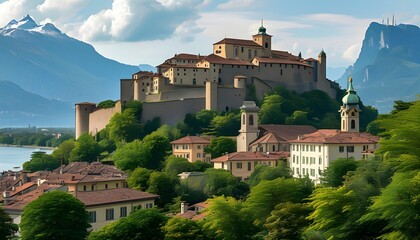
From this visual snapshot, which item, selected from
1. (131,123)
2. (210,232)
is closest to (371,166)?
(210,232)

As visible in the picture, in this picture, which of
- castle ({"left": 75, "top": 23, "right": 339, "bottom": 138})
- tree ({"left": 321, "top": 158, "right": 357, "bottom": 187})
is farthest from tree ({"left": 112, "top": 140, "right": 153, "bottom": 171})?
tree ({"left": 321, "top": 158, "right": 357, "bottom": 187})

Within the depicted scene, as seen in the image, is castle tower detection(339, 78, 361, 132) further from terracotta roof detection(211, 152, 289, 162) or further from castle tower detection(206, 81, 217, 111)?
castle tower detection(206, 81, 217, 111)

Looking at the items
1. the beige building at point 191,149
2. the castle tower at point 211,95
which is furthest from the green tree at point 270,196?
the castle tower at point 211,95

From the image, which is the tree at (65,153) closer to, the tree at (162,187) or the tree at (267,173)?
the tree at (162,187)

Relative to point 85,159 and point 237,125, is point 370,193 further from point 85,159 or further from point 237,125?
point 85,159

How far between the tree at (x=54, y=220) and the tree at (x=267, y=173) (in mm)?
21046

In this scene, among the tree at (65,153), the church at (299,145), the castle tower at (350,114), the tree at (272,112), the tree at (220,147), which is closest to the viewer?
the church at (299,145)

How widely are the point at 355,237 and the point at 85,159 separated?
61287 millimetres

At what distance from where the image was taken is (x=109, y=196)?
48312mm

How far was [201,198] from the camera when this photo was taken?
2408 inches

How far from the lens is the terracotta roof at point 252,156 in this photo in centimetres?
6938

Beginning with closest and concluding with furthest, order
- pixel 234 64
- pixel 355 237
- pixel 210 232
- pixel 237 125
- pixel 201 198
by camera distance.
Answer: pixel 355 237 < pixel 210 232 < pixel 201 198 < pixel 237 125 < pixel 234 64

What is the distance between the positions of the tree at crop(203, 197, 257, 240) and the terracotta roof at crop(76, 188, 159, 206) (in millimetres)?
9063

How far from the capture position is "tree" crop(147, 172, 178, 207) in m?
60.0
